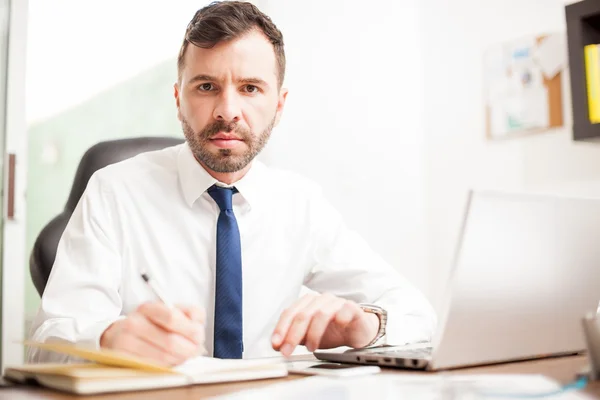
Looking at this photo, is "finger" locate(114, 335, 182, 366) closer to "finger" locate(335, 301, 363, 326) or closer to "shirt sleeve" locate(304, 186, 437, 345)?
"finger" locate(335, 301, 363, 326)

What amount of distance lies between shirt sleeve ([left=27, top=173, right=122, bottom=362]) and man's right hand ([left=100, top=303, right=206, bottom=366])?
0.14 meters

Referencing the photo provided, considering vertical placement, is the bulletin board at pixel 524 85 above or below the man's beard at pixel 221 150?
above

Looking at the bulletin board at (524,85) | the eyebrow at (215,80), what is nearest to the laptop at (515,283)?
the eyebrow at (215,80)

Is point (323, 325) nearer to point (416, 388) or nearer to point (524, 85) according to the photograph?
point (416, 388)

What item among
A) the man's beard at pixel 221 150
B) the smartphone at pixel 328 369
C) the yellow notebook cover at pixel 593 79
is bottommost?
the smartphone at pixel 328 369

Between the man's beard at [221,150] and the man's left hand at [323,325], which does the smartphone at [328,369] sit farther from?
the man's beard at [221,150]

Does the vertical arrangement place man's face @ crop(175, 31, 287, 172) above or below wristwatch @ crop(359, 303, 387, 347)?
above

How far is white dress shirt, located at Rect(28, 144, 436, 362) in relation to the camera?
3.91 feet

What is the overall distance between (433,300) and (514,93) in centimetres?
99

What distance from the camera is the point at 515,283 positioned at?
2.46ft

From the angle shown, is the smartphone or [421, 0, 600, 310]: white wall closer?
the smartphone

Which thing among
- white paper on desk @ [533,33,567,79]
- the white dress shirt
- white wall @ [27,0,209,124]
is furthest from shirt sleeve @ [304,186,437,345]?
white wall @ [27,0,209,124]

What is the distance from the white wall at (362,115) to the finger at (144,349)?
72.8 inches

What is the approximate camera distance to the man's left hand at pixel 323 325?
2.93ft
